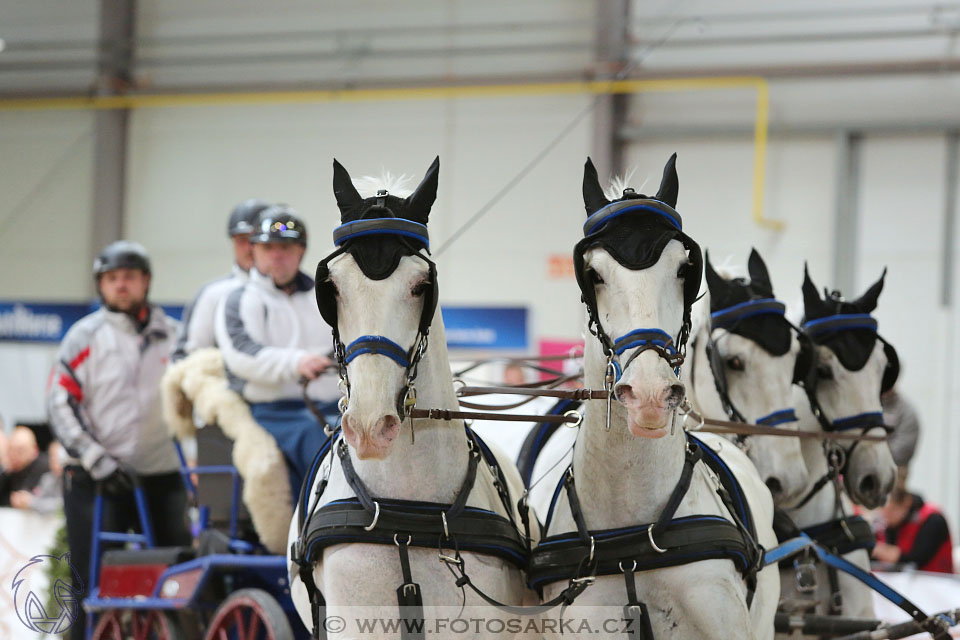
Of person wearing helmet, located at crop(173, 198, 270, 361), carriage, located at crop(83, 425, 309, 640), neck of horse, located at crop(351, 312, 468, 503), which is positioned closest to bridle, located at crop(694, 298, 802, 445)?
neck of horse, located at crop(351, 312, 468, 503)

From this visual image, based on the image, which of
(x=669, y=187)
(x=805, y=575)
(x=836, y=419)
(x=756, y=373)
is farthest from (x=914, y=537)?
(x=669, y=187)

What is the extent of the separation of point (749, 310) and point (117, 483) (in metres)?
3.38

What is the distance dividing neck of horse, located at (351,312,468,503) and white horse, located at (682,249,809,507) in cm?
131

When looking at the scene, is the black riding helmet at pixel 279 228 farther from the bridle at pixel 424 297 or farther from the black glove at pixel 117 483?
the bridle at pixel 424 297

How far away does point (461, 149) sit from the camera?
11.8 m

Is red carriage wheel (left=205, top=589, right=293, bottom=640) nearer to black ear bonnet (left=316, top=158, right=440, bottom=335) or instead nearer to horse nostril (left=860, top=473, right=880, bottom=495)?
black ear bonnet (left=316, top=158, right=440, bottom=335)

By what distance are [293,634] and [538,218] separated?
7.64m

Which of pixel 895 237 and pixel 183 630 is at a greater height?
pixel 895 237

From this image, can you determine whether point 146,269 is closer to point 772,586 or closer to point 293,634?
point 293,634

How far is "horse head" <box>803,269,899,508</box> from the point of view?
4.18 meters

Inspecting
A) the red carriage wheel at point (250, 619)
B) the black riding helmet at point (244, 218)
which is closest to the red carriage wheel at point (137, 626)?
the red carriage wheel at point (250, 619)

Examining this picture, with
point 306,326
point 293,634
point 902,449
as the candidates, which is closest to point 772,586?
point 293,634

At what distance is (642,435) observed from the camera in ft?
8.34

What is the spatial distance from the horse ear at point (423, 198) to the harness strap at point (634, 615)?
1042 mm
